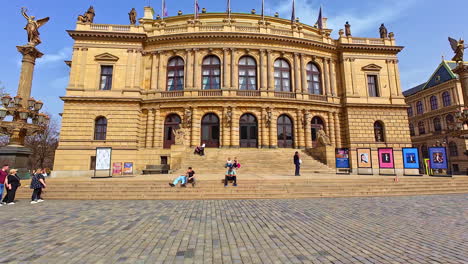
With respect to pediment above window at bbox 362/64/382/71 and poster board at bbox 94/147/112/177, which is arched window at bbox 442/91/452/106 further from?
poster board at bbox 94/147/112/177

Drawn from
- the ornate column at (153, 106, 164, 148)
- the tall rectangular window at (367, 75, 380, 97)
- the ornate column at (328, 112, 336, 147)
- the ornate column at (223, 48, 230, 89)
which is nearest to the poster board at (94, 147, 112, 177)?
the ornate column at (153, 106, 164, 148)

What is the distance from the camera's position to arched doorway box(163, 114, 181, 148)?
25.4 metres

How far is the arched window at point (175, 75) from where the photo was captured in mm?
26953

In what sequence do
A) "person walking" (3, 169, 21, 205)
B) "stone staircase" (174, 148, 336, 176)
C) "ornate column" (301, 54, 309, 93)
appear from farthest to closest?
"ornate column" (301, 54, 309, 93) < "stone staircase" (174, 148, 336, 176) < "person walking" (3, 169, 21, 205)

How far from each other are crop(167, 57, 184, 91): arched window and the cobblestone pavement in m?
20.6

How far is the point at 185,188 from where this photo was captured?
1150 cm

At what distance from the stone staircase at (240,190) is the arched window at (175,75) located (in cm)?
1692

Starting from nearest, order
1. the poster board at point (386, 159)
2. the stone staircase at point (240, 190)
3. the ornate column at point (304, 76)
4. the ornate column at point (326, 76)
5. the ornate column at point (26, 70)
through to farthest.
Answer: the stone staircase at point (240, 190) → the poster board at point (386, 159) → the ornate column at point (26, 70) → the ornate column at point (304, 76) → the ornate column at point (326, 76)

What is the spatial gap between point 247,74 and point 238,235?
23.9 meters

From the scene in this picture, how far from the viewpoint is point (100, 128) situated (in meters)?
24.5

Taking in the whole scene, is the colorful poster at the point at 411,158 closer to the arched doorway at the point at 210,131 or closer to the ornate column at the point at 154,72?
the arched doorway at the point at 210,131

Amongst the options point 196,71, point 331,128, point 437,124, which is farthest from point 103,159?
point 437,124

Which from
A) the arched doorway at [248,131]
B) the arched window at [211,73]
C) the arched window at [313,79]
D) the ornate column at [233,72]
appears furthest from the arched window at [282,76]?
the arched window at [211,73]

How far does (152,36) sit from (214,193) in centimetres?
2358
